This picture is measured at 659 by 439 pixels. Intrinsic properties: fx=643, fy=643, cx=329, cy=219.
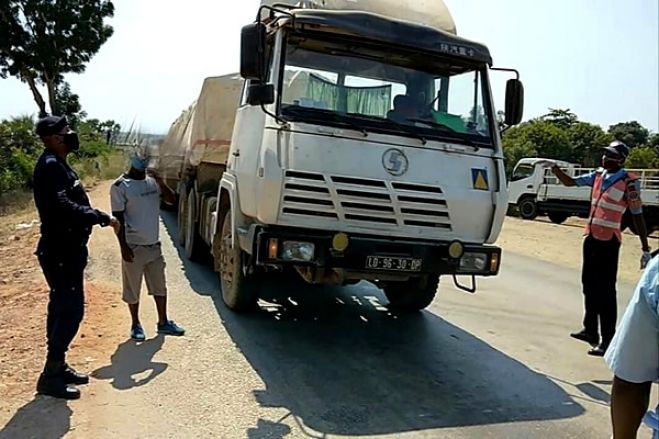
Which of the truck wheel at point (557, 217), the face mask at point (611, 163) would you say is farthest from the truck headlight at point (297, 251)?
the truck wheel at point (557, 217)

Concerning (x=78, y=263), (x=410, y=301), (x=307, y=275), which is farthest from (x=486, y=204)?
(x=78, y=263)

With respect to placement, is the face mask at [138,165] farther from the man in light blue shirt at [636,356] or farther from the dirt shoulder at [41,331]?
the man in light blue shirt at [636,356]

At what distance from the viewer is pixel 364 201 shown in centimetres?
497

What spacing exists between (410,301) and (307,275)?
1.96 m

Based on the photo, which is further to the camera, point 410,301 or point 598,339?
point 410,301

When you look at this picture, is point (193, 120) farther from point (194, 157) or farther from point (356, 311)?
point (356, 311)

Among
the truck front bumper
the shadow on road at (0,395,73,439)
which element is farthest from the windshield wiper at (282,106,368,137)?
the shadow on road at (0,395,73,439)

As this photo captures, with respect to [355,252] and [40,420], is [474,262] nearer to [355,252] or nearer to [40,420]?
[355,252]

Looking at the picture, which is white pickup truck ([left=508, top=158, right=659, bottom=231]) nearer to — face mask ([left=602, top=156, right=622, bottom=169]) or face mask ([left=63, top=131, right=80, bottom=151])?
face mask ([left=602, top=156, right=622, bottom=169])

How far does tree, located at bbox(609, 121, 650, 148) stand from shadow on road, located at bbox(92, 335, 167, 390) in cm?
5432

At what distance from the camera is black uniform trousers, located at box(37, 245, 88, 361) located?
413 cm

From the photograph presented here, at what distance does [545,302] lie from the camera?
27.6 ft

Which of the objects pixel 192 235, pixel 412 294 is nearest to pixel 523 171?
pixel 192 235

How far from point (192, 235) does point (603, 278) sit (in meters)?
5.62
